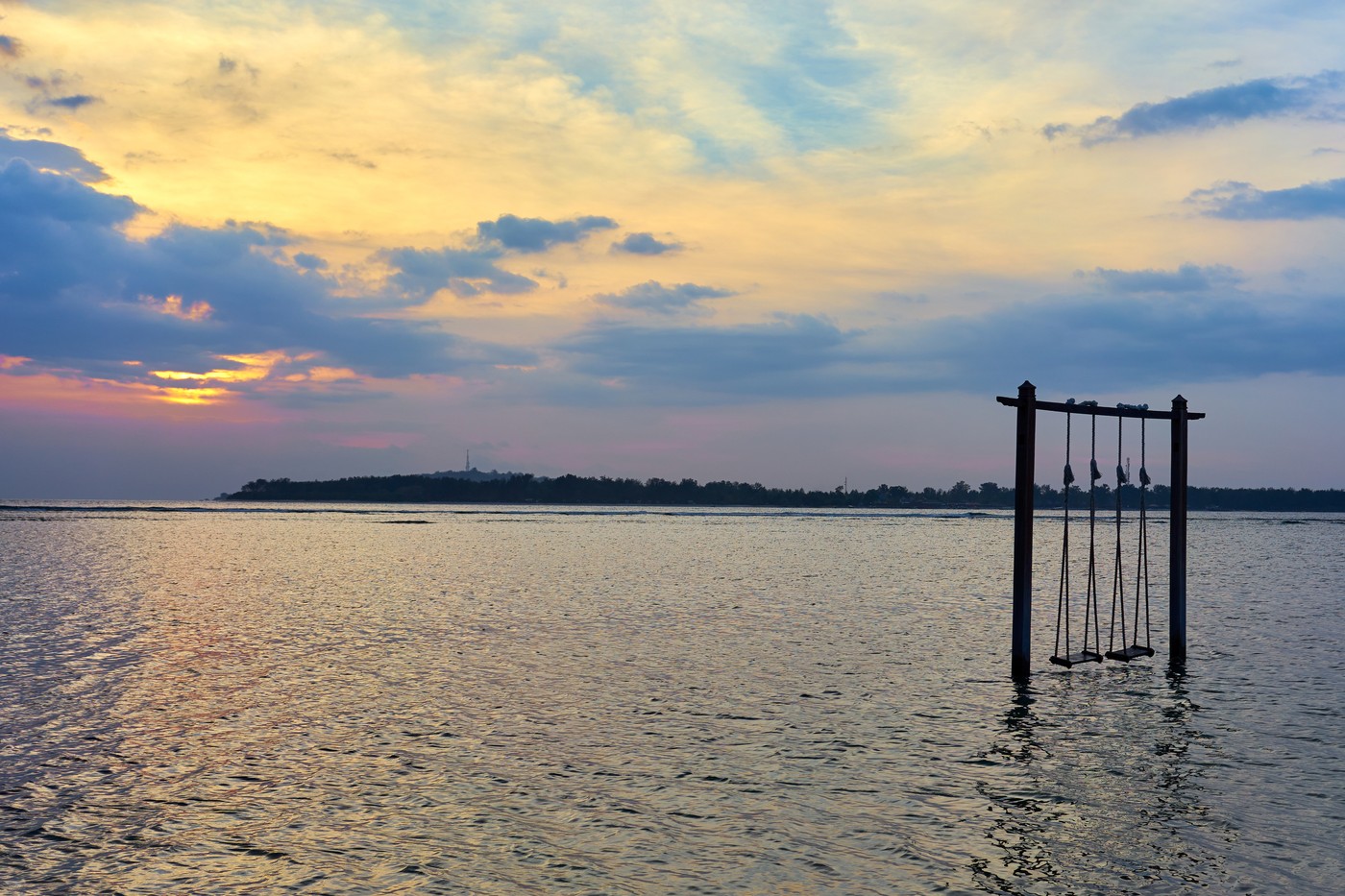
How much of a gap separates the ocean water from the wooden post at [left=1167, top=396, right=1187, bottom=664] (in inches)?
34.5

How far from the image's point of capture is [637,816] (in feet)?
44.3

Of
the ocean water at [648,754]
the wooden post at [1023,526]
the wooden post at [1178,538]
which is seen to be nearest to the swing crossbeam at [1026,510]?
the wooden post at [1023,526]

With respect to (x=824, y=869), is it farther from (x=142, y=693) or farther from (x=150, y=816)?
(x=142, y=693)

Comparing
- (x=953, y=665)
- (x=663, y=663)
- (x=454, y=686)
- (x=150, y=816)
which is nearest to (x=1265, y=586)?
(x=953, y=665)

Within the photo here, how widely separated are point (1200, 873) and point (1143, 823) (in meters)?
1.86

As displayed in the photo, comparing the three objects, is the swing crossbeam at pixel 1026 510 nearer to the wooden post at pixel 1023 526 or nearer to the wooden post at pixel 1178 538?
the wooden post at pixel 1023 526

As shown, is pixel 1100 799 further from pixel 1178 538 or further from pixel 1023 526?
pixel 1178 538

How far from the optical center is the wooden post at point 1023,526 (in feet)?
77.9

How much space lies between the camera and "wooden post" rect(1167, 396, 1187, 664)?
2728cm

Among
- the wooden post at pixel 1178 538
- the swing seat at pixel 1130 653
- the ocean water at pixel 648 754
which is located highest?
the wooden post at pixel 1178 538

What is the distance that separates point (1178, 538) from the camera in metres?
27.9

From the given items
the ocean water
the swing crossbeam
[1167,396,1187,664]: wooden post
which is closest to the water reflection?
the ocean water

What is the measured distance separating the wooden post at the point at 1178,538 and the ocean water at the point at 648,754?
88cm

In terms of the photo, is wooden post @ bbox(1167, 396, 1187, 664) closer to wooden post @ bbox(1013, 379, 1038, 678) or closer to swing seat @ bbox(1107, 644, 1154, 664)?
swing seat @ bbox(1107, 644, 1154, 664)
